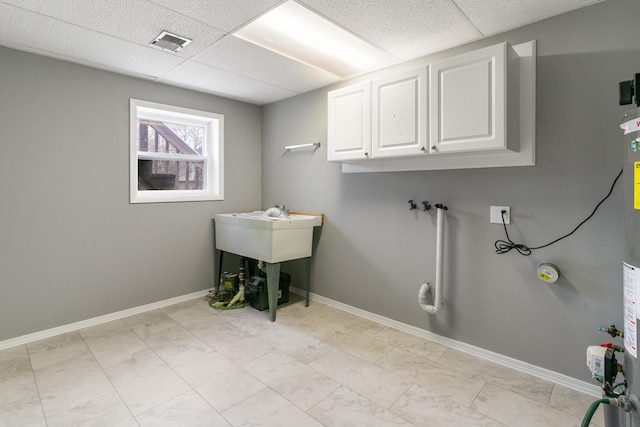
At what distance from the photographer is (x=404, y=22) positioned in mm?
2109

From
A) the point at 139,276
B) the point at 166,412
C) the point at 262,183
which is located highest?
the point at 262,183

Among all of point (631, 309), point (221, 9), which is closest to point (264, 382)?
point (631, 309)

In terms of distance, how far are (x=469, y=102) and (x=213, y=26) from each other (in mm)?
1786

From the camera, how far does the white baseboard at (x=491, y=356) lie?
1.99 meters

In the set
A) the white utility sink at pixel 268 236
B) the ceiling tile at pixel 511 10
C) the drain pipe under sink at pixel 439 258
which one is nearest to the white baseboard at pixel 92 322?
the white utility sink at pixel 268 236

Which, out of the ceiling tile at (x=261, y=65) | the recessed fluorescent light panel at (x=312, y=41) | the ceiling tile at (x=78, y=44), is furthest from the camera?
the ceiling tile at (x=261, y=65)

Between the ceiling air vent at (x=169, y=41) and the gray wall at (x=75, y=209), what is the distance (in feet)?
3.01

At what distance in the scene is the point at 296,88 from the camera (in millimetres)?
3457

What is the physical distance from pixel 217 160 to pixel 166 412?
8.88ft

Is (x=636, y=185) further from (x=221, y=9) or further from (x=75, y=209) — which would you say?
(x=75, y=209)

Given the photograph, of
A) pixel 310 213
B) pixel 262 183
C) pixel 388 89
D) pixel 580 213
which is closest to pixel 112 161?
pixel 262 183

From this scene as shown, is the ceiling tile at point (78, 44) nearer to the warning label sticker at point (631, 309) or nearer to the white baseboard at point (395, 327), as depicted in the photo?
the white baseboard at point (395, 327)

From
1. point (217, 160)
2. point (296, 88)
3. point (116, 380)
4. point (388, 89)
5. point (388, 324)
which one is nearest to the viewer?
point (116, 380)

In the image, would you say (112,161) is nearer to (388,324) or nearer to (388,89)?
(388,89)
